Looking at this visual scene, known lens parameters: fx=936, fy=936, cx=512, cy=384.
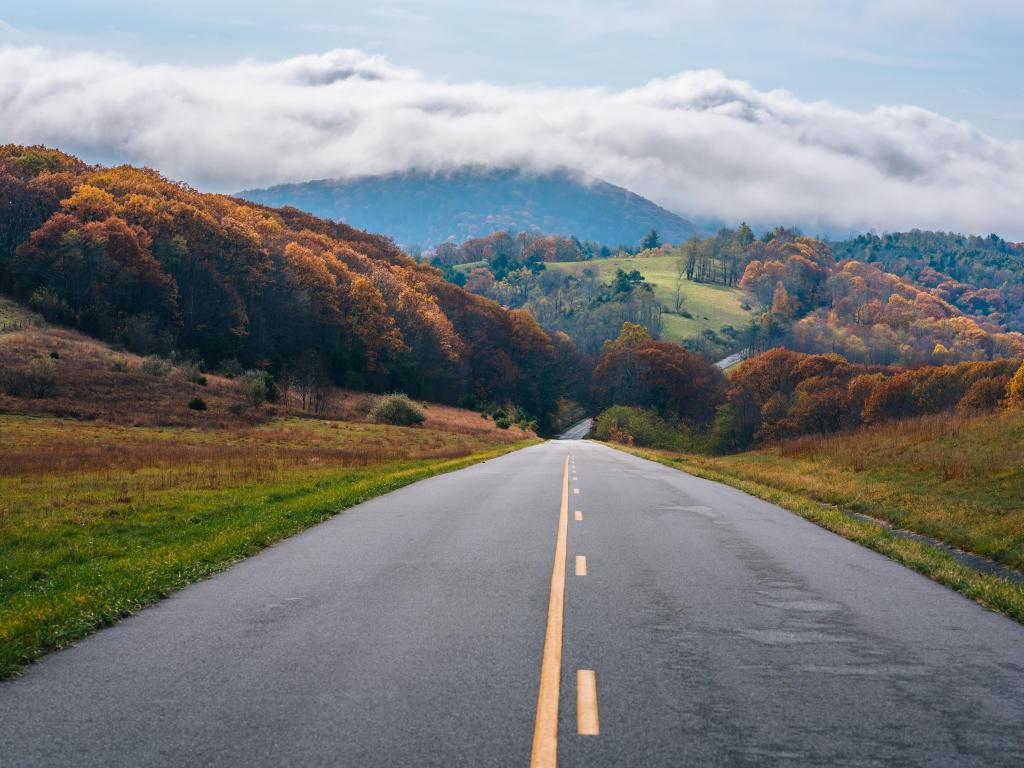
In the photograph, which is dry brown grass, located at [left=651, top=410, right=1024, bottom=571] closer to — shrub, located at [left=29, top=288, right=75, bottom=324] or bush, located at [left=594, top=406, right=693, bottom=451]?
shrub, located at [left=29, top=288, right=75, bottom=324]

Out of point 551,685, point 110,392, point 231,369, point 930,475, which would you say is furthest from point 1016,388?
point 551,685

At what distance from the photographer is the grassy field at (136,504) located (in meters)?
10.1

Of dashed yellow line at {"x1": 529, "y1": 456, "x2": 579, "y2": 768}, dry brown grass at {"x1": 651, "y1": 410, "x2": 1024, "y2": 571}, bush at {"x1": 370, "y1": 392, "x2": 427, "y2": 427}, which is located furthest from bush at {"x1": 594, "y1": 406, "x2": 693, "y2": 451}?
dashed yellow line at {"x1": 529, "y1": 456, "x2": 579, "y2": 768}

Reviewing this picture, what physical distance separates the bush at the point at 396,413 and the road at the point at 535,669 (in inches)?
2210

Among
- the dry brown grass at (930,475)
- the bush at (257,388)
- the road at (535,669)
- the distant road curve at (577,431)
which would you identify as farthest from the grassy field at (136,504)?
the distant road curve at (577,431)

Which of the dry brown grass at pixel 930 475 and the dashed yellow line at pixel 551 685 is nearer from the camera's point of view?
the dashed yellow line at pixel 551 685

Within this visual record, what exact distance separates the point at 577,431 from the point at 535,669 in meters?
122

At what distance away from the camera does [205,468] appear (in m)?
29.5

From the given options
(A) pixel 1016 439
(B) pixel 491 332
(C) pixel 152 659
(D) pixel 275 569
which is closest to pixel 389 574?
(D) pixel 275 569

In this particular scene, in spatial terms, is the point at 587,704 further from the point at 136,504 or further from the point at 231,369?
the point at 231,369

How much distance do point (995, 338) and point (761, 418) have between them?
119 m

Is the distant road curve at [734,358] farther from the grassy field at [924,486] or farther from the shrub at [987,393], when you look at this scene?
the grassy field at [924,486]

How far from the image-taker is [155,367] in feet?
206

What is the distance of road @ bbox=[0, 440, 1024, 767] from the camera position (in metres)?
5.82
